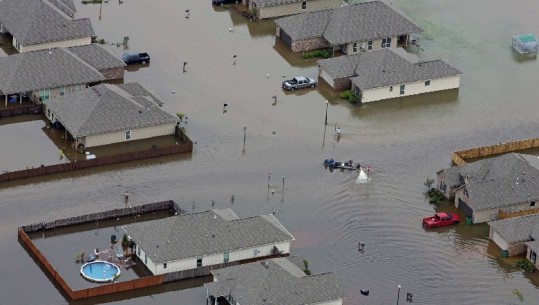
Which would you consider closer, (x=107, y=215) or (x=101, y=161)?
(x=107, y=215)

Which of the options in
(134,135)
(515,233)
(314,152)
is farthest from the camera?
(134,135)

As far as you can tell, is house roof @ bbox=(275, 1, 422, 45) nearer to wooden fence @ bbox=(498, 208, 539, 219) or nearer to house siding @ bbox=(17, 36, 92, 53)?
house siding @ bbox=(17, 36, 92, 53)

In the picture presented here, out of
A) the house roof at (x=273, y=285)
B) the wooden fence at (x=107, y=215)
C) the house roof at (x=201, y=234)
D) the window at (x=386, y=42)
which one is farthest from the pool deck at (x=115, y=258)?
the window at (x=386, y=42)

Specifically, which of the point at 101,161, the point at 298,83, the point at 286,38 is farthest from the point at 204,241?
the point at 286,38

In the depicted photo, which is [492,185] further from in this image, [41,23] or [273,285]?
[41,23]

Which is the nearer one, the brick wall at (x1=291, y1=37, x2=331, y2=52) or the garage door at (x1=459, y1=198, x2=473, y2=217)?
the garage door at (x1=459, y1=198, x2=473, y2=217)

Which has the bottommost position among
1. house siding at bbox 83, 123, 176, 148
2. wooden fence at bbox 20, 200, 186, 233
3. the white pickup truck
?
wooden fence at bbox 20, 200, 186, 233

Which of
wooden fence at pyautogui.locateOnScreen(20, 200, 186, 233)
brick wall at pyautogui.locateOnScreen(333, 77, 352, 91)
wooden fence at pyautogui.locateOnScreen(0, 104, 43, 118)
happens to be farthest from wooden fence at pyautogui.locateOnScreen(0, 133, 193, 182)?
brick wall at pyautogui.locateOnScreen(333, 77, 352, 91)
